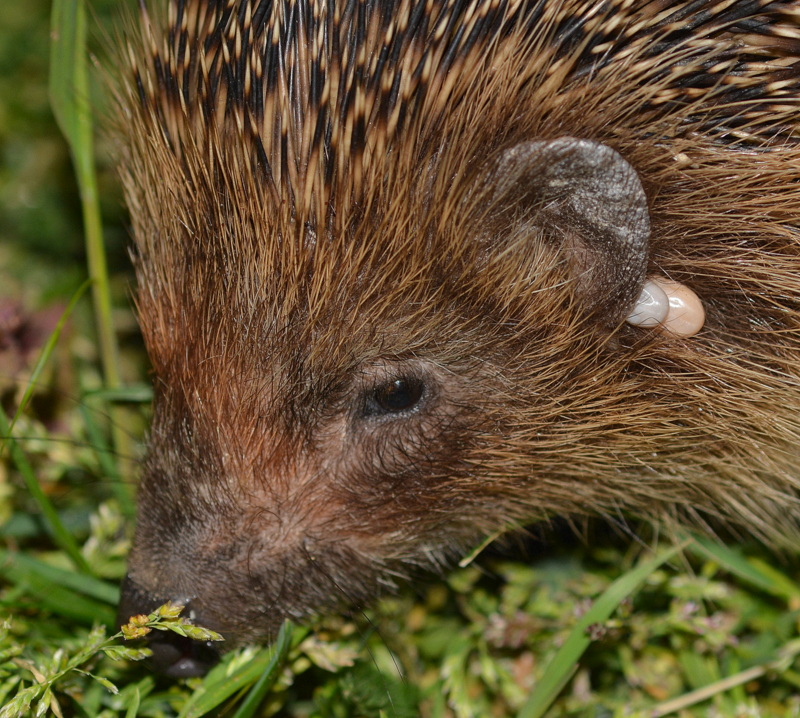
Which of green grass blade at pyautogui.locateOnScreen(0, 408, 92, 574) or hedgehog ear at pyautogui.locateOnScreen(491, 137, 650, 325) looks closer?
hedgehog ear at pyautogui.locateOnScreen(491, 137, 650, 325)

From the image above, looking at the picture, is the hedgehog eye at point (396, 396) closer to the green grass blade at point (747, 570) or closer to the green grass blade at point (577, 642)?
the green grass blade at point (577, 642)

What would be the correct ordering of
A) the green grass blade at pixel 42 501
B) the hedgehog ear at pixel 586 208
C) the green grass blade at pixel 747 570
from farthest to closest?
the green grass blade at pixel 747 570 < the green grass blade at pixel 42 501 < the hedgehog ear at pixel 586 208

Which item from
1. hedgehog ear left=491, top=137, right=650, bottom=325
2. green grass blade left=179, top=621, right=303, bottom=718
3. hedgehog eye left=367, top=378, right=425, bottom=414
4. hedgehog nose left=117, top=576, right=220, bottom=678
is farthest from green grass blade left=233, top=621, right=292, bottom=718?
hedgehog ear left=491, top=137, right=650, bottom=325

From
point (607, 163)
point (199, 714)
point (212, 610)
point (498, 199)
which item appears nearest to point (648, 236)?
point (607, 163)

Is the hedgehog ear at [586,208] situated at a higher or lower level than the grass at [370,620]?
higher

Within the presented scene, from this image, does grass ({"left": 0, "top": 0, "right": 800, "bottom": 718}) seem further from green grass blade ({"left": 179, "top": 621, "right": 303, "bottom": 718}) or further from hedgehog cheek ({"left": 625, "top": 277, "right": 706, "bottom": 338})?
hedgehog cheek ({"left": 625, "top": 277, "right": 706, "bottom": 338})

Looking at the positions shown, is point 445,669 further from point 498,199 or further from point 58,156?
point 58,156

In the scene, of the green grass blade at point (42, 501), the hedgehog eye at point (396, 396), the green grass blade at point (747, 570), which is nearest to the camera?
the hedgehog eye at point (396, 396)

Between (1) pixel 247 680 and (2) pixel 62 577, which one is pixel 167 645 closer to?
(1) pixel 247 680

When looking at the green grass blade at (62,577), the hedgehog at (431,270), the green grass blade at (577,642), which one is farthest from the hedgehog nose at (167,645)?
the green grass blade at (577,642)
